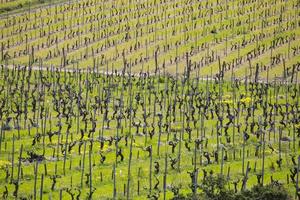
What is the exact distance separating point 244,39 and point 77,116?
51926 millimetres

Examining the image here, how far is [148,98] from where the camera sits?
2857 inches

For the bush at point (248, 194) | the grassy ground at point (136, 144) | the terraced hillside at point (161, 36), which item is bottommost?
the bush at point (248, 194)

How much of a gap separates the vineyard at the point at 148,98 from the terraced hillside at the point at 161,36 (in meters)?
0.33

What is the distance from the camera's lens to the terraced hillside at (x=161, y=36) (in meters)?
96.9

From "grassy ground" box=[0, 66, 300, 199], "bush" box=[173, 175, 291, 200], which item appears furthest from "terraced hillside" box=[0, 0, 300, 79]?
"bush" box=[173, 175, 291, 200]

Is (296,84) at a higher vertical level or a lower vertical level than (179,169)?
higher

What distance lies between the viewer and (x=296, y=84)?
271 feet

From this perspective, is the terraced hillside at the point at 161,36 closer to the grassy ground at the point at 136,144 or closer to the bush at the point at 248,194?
the grassy ground at the point at 136,144

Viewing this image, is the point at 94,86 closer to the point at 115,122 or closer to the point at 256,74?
the point at 115,122

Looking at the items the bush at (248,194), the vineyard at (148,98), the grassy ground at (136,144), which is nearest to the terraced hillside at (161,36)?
the vineyard at (148,98)

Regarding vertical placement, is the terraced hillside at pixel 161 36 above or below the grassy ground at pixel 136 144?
above

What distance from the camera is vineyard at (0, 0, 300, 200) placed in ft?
157

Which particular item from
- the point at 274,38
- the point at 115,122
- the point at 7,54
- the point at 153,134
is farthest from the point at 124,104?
the point at 274,38

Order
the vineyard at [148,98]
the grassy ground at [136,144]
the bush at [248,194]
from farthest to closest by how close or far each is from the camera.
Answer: the vineyard at [148,98], the grassy ground at [136,144], the bush at [248,194]
